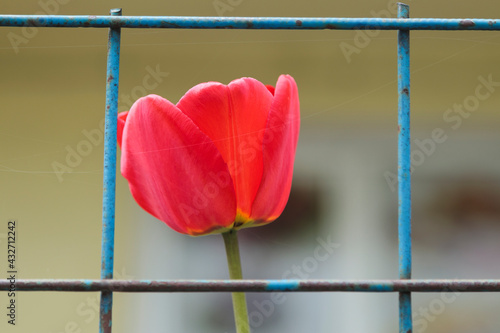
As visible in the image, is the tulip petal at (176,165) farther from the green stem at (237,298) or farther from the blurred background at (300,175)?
the blurred background at (300,175)

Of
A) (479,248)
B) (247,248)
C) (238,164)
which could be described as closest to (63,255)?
(247,248)

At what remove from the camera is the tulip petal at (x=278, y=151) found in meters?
0.28

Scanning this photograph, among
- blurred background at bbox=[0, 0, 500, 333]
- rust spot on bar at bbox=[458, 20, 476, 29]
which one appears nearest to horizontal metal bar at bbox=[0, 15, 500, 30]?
rust spot on bar at bbox=[458, 20, 476, 29]

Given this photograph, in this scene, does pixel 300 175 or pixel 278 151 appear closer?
pixel 278 151

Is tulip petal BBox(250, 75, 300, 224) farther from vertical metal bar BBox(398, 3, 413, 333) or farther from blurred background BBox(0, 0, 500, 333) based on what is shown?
blurred background BBox(0, 0, 500, 333)

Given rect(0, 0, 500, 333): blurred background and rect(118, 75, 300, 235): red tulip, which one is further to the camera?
rect(0, 0, 500, 333): blurred background

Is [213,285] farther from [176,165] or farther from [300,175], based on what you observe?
[300,175]

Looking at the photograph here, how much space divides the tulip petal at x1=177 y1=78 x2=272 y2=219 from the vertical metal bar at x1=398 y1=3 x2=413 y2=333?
0.06 metres

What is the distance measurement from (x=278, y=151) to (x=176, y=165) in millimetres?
45

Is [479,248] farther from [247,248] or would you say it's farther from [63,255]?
[63,255]

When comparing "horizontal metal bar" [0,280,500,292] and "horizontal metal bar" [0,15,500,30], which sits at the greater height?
"horizontal metal bar" [0,15,500,30]

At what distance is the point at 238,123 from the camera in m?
0.28

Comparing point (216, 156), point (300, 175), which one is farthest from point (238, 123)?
point (300, 175)

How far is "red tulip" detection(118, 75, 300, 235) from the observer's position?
0.27 metres
